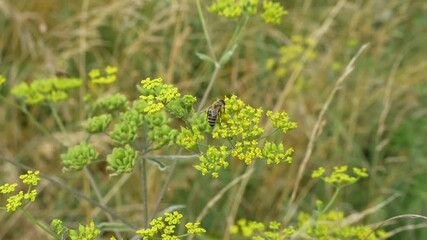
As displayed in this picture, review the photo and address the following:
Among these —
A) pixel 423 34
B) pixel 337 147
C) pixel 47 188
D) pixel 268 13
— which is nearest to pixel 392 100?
pixel 337 147

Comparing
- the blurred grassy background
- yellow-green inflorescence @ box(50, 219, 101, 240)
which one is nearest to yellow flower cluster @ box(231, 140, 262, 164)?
yellow-green inflorescence @ box(50, 219, 101, 240)

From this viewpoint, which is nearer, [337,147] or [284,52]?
[337,147]

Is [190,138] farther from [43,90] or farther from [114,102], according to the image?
[43,90]

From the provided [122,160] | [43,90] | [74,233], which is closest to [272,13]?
[122,160]

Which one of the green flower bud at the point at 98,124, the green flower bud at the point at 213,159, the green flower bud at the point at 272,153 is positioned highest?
the green flower bud at the point at 98,124

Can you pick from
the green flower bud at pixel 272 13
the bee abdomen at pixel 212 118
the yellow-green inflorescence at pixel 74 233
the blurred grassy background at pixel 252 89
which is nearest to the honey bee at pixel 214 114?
the bee abdomen at pixel 212 118

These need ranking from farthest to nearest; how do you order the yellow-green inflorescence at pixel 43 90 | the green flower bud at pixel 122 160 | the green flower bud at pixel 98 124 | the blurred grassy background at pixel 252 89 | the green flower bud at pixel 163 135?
1. the blurred grassy background at pixel 252 89
2. the yellow-green inflorescence at pixel 43 90
3. the green flower bud at pixel 98 124
4. the green flower bud at pixel 163 135
5. the green flower bud at pixel 122 160

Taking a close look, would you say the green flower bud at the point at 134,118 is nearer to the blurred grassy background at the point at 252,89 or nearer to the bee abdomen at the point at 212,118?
the bee abdomen at the point at 212,118

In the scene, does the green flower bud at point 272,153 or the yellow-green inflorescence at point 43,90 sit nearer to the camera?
the green flower bud at point 272,153

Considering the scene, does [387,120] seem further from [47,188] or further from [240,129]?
[240,129]
